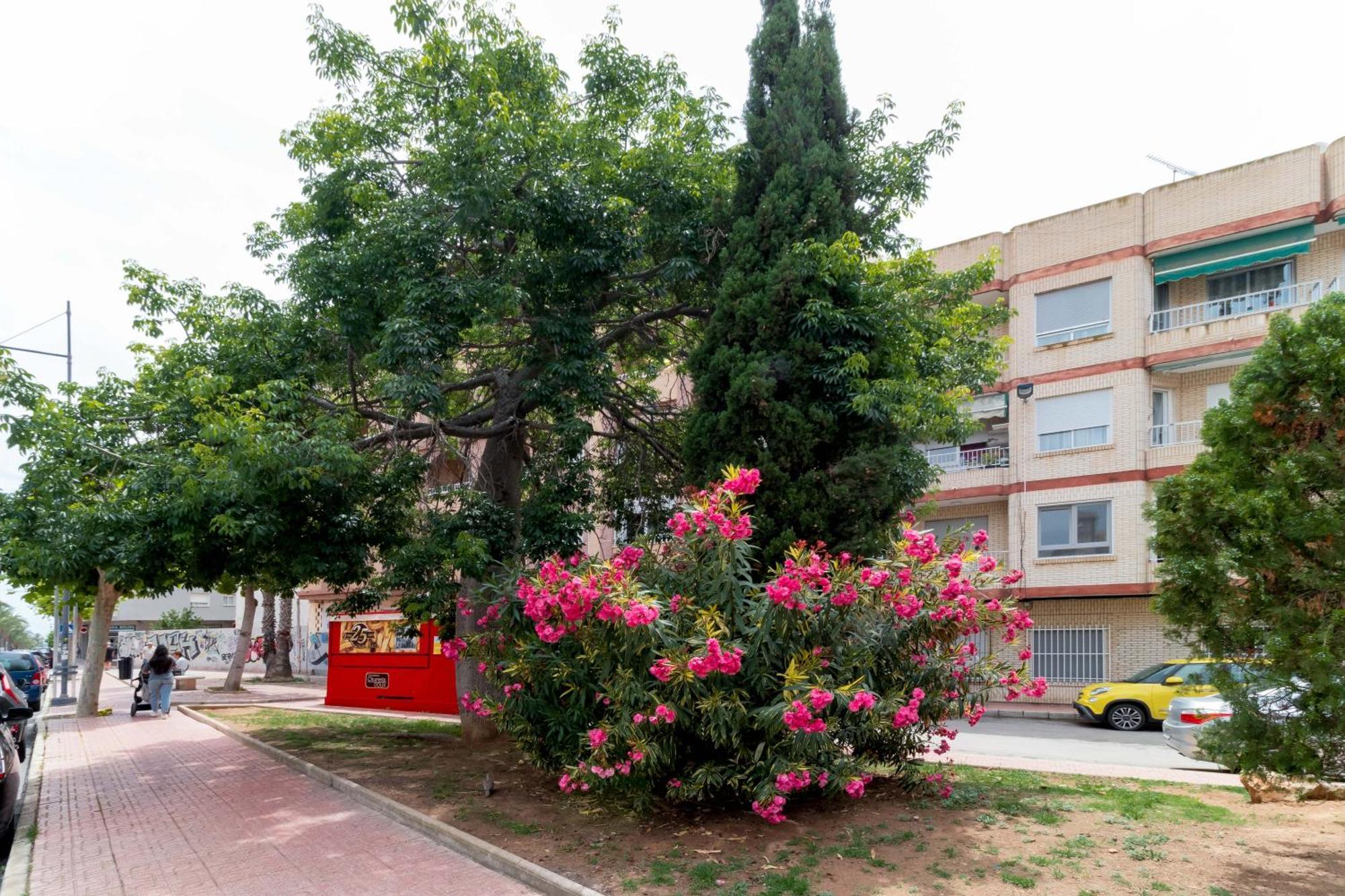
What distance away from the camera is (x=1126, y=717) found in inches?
766

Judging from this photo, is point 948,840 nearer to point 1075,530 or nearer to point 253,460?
point 253,460

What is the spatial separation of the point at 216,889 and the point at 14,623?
195433mm

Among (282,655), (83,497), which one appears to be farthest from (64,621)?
(83,497)

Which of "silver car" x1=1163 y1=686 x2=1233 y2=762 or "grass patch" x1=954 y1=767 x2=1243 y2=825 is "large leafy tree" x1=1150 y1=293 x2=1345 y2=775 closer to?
"grass patch" x1=954 y1=767 x2=1243 y2=825

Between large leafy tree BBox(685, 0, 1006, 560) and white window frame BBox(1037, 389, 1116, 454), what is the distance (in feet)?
47.8

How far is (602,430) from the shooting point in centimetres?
1597

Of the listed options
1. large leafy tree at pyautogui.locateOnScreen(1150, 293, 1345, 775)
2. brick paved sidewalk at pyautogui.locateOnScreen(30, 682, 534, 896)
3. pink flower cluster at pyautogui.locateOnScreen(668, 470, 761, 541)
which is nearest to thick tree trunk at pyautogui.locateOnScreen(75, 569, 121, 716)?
brick paved sidewalk at pyautogui.locateOnScreen(30, 682, 534, 896)

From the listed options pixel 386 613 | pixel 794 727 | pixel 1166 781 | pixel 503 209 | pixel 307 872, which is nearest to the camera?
pixel 794 727

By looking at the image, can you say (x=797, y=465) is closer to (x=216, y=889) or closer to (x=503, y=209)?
(x=503, y=209)

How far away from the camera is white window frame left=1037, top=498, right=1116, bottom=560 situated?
82.0 feet

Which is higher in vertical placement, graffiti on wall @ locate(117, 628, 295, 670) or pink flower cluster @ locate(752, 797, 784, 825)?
pink flower cluster @ locate(752, 797, 784, 825)

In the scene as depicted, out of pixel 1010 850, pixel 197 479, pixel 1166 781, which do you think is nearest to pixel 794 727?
pixel 1010 850

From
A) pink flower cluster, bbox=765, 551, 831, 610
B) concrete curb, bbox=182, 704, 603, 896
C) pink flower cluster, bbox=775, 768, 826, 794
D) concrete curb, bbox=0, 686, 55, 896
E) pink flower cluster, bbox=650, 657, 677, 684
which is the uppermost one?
pink flower cluster, bbox=765, 551, 831, 610

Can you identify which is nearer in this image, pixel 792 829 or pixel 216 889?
pixel 216 889
